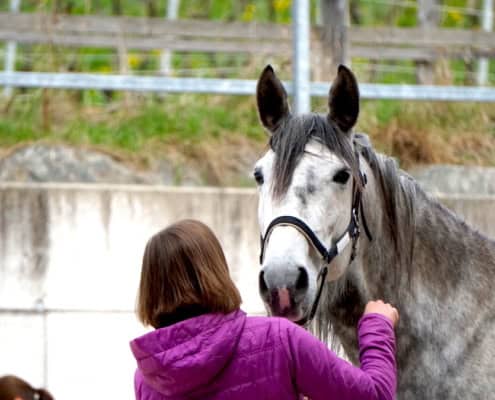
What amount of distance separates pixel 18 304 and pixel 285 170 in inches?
106

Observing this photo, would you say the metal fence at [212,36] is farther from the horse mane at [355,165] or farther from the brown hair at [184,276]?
the brown hair at [184,276]

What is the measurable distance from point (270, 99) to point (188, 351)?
1314 mm

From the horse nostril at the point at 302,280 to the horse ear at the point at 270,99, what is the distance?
739mm

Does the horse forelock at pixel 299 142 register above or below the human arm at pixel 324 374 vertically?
above

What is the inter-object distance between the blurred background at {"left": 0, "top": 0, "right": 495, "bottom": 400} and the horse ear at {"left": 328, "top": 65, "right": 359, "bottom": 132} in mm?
2018

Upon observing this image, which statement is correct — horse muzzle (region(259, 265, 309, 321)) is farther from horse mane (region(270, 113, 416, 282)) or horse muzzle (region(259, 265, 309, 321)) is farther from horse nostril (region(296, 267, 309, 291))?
horse mane (region(270, 113, 416, 282))

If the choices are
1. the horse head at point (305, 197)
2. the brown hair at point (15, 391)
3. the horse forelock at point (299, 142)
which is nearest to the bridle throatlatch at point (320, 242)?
the horse head at point (305, 197)

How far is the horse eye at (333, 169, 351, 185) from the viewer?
3518 mm

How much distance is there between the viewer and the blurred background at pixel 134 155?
226 inches

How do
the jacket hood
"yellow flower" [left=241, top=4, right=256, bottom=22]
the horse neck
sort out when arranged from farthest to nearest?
"yellow flower" [left=241, top=4, right=256, bottom=22] → the horse neck → the jacket hood

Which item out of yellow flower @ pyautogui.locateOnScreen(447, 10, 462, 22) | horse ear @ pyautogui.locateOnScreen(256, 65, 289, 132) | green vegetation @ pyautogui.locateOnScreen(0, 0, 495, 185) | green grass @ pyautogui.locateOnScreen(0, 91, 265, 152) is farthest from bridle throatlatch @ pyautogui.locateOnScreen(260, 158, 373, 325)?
yellow flower @ pyautogui.locateOnScreen(447, 10, 462, 22)

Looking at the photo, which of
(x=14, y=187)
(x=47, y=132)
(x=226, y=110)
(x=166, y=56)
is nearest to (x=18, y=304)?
(x=14, y=187)

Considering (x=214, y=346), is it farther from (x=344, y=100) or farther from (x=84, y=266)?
(x=84, y=266)

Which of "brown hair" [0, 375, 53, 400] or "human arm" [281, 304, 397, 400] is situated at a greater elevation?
"brown hair" [0, 375, 53, 400]
